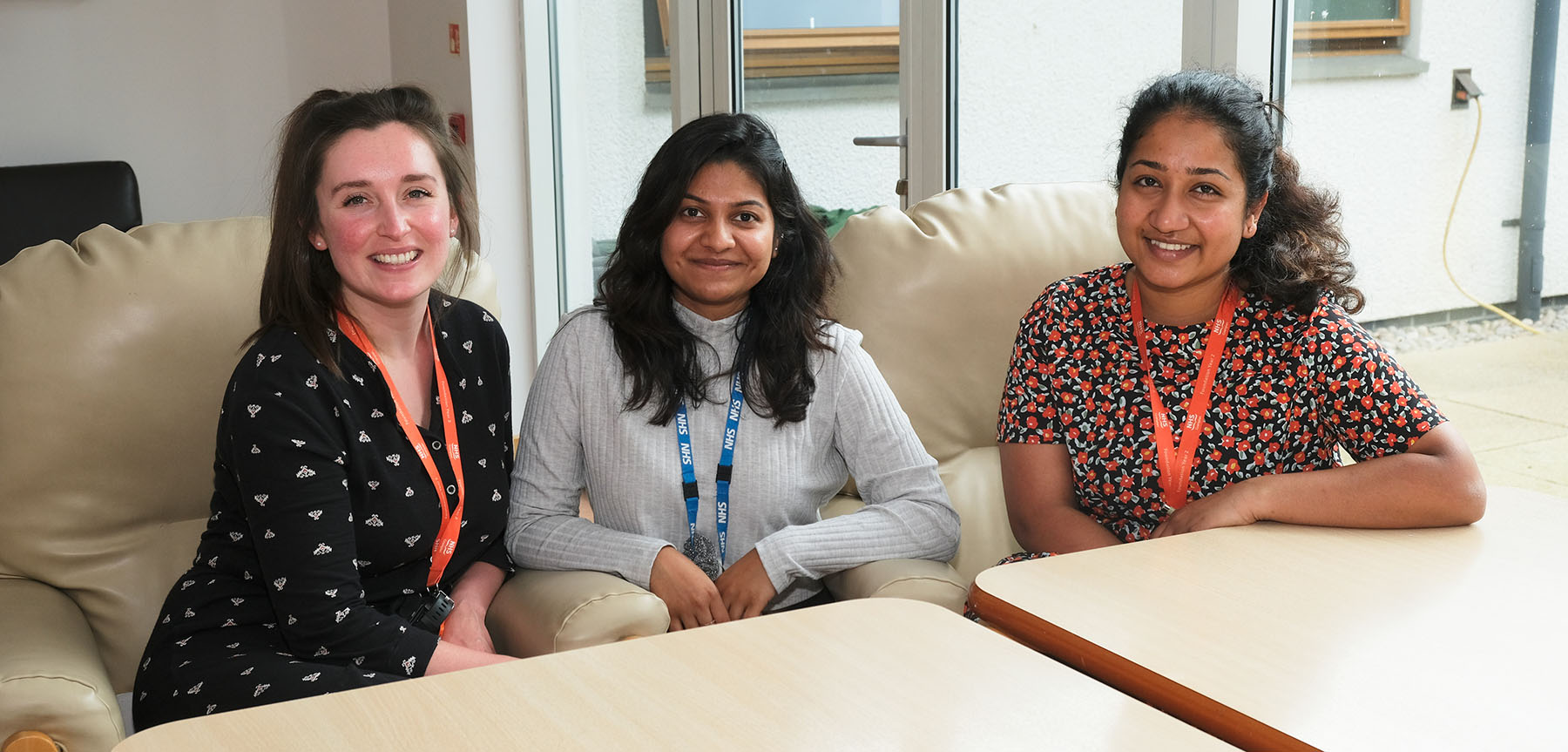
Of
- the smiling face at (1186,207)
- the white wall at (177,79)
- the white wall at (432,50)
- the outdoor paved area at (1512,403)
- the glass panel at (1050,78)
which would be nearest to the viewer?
the smiling face at (1186,207)

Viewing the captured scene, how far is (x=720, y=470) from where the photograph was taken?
1781 millimetres

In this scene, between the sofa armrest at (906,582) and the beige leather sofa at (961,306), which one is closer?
the sofa armrest at (906,582)

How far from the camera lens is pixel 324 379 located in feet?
4.95

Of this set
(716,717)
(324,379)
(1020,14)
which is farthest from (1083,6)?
(716,717)

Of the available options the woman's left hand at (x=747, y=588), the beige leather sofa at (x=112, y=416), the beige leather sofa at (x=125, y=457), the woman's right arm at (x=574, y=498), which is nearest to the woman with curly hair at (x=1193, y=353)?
the beige leather sofa at (x=125, y=457)

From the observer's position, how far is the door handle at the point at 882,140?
304 cm

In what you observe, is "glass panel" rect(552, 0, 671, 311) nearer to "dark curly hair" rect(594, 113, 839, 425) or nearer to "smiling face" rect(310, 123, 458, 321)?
"dark curly hair" rect(594, 113, 839, 425)

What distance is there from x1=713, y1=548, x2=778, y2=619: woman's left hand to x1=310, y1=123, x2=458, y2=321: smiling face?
0.54 m

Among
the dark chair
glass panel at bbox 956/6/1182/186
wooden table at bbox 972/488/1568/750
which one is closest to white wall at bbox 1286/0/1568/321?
glass panel at bbox 956/6/1182/186

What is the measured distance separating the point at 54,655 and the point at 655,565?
68 centimetres

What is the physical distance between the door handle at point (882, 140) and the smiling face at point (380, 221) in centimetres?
160

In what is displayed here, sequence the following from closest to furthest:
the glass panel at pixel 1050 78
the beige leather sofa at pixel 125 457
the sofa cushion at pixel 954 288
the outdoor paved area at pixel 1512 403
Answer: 1. the beige leather sofa at pixel 125 457
2. the outdoor paved area at pixel 1512 403
3. the sofa cushion at pixel 954 288
4. the glass panel at pixel 1050 78

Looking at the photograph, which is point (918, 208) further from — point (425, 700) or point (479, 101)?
point (479, 101)

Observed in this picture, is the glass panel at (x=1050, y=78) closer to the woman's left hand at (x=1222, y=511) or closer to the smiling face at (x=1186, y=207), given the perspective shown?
the smiling face at (x=1186, y=207)
